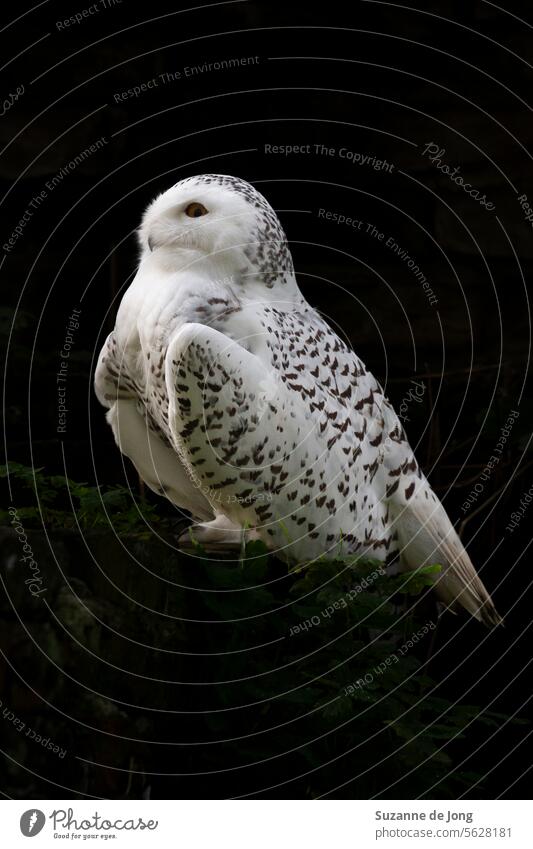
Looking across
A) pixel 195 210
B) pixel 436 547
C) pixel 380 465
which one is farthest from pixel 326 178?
pixel 436 547

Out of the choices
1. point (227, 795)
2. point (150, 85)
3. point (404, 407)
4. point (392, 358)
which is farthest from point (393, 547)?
point (150, 85)

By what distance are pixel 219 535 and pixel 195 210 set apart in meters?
0.67

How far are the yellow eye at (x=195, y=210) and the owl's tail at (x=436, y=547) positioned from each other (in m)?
0.71

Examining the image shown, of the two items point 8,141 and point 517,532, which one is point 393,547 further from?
point 8,141

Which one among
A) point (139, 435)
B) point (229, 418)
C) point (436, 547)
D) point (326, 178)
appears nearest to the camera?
point (229, 418)

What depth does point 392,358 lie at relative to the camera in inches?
155

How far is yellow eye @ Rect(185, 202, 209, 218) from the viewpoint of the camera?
2.44 m

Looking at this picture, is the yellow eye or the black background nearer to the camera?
the yellow eye

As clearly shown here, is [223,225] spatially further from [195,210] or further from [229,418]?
[229,418]

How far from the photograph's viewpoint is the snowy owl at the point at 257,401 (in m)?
2.28

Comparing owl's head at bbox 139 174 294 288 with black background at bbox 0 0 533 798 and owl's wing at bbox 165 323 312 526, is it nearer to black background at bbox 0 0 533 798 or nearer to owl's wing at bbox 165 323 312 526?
owl's wing at bbox 165 323 312 526

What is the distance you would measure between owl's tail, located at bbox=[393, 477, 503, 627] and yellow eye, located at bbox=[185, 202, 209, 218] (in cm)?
71

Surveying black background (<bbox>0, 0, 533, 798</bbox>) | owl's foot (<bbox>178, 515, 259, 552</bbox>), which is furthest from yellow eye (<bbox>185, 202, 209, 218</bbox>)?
black background (<bbox>0, 0, 533, 798</bbox>)

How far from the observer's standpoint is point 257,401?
229cm
